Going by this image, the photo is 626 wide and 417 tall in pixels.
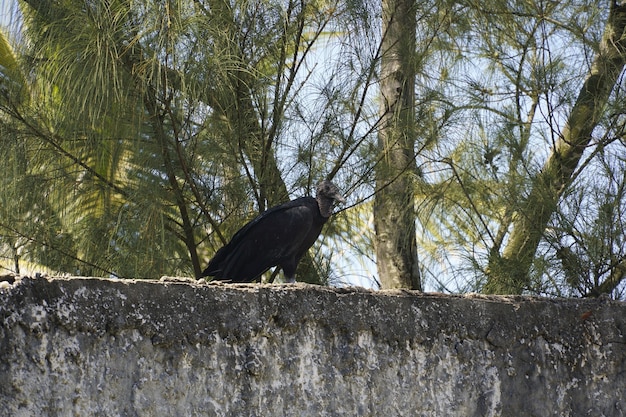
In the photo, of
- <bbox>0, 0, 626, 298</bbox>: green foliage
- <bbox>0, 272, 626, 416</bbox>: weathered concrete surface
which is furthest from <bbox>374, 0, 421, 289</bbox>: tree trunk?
<bbox>0, 272, 626, 416</bbox>: weathered concrete surface

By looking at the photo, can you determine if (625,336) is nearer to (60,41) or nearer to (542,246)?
(542,246)

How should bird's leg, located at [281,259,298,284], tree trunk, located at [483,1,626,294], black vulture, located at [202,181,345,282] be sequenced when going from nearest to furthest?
1. black vulture, located at [202,181,345,282]
2. bird's leg, located at [281,259,298,284]
3. tree trunk, located at [483,1,626,294]

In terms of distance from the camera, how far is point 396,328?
2.13 m

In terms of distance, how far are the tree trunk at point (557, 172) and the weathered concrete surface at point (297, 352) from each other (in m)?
1.28

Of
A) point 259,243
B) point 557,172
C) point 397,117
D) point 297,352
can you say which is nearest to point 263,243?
point 259,243

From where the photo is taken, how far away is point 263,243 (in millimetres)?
3129

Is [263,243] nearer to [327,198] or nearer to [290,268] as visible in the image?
[290,268]

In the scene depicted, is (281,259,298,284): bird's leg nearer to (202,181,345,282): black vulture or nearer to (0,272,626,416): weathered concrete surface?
(202,181,345,282): black vulture

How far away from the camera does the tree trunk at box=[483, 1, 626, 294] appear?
374cm

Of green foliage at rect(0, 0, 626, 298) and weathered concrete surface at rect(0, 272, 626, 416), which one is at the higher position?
green foliage at rect(0, 0, 626, 298)

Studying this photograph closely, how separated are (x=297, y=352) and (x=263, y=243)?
3.77 feet

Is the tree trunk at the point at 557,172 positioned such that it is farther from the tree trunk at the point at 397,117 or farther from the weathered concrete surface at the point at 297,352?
the weathered concrete surface at the point at 297,352

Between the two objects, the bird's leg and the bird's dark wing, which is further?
the bird's leg

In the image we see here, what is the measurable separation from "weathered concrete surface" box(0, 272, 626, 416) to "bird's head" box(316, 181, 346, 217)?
102 cm
